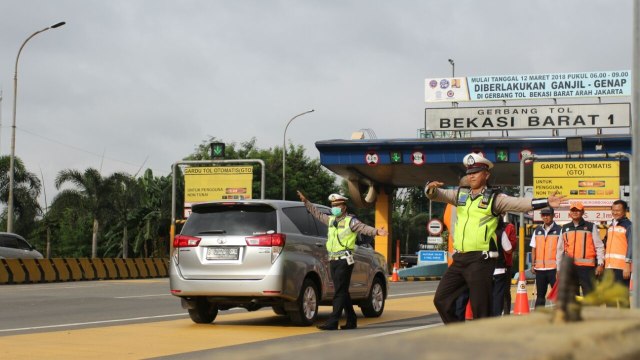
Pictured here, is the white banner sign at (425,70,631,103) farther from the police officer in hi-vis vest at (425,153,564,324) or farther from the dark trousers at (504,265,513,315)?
the police officer in hi-vis vest at (425,153,564,324)

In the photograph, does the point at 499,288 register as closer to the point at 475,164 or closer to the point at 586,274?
the point at 586,274

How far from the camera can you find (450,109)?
44438 mm

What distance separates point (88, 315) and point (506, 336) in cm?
1408

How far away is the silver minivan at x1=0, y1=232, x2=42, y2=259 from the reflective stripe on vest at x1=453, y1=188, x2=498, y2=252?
27.7m

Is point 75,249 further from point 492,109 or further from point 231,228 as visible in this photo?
point 231,228

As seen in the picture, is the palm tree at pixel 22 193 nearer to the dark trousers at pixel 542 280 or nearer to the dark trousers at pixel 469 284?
the dark trousers at pixel 542 280

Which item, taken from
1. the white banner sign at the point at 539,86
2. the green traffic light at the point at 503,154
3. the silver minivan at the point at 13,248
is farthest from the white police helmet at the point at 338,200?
the white banner sign at the point at 539,86

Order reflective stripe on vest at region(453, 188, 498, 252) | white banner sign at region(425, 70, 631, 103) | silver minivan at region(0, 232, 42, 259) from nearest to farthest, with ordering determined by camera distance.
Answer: reflective stripe on vest at region(453, 188, 498, 252), silver minivan at region(0, 232, 42, 259), white banner sign at region(425, 70, 631, 103)

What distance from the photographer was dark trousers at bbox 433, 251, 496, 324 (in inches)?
354

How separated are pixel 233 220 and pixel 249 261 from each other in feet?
2.03

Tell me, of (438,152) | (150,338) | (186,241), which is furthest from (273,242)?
(438,152)

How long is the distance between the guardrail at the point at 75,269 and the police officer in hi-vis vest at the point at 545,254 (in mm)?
19473

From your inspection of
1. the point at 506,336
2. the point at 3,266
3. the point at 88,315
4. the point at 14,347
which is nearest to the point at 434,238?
the point at 3,266

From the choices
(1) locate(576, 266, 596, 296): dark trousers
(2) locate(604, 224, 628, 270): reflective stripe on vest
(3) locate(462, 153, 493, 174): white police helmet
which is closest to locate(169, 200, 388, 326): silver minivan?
(1) locate(576, 266, 596, 296): dark trousers
